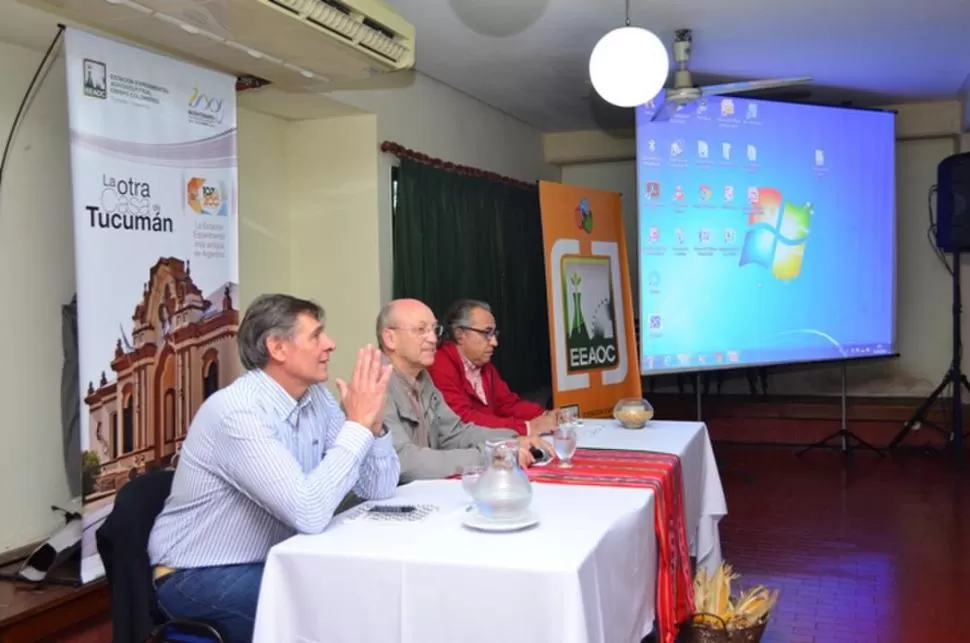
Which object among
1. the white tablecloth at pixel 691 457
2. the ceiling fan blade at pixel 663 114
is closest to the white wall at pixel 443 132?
the ceiling fan blade at pixel 663 114

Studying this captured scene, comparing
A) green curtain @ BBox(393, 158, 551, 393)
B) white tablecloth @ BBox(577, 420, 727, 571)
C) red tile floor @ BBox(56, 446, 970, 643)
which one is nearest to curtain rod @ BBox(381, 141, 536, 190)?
green curtain @ BBox(393, 158, 551, 393)

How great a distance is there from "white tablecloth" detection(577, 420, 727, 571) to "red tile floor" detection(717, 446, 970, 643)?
1.36 ft

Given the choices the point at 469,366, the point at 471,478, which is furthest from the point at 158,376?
the point at 471,478

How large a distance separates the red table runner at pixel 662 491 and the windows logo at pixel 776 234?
11.6 feet

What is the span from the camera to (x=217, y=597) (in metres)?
2.27

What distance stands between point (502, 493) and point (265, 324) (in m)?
0.77

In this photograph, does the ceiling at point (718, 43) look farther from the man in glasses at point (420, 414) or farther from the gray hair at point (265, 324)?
the gray hair at point (265, 324)

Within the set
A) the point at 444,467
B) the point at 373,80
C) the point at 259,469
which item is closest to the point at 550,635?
the point at 259,469

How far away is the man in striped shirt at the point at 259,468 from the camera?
6.99 ft

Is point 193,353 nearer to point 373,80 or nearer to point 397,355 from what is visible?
point 397,355

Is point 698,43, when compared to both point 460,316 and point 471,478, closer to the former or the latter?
point 460,316

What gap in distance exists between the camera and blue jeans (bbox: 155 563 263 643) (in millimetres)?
2258

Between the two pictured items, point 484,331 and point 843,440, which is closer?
point 484,331

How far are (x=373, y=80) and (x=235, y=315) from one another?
1.68 m
